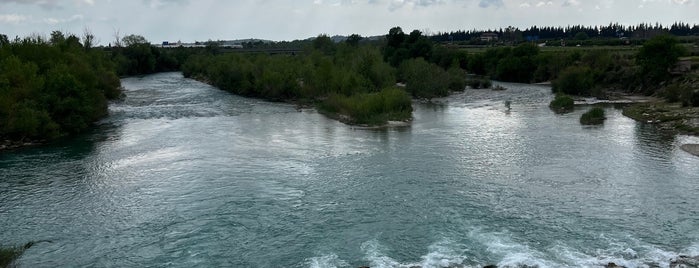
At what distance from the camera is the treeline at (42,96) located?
3344 cm

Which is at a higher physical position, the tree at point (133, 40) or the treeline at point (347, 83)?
the tree at point (133, 40)

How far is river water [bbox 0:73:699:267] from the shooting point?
55.1ft

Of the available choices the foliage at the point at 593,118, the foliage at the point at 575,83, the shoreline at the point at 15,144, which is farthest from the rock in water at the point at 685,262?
the foliage at the point at 575,83

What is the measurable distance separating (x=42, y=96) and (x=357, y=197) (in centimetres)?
2471

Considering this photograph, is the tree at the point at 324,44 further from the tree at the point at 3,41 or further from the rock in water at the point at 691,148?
the rock in water at the point at 691,148

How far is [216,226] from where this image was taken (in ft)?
62.4

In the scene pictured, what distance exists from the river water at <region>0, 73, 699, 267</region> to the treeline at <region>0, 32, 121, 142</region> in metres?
2.33

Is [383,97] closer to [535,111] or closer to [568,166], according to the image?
[535,111]

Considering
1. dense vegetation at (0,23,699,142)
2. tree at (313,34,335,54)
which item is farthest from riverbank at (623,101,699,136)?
tree at (313,34,335,54)

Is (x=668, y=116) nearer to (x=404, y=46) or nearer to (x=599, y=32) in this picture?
(x=404, y=46)

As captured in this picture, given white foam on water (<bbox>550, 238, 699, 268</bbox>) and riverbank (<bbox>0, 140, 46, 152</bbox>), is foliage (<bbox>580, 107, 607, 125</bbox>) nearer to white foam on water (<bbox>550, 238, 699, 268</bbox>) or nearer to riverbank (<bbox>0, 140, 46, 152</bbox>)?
white foam on water (<bbox>550, 238, 699, 268</bbox>)

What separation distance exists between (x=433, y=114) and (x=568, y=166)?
2017 cm

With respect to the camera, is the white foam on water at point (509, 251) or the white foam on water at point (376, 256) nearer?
the white foam on water at point (509, 251)

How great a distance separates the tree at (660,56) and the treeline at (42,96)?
173 ft
